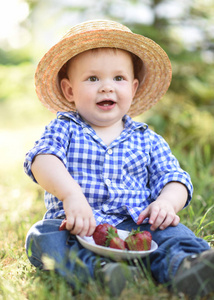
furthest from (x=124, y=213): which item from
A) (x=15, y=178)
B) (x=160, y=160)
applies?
(x=15, y=178)

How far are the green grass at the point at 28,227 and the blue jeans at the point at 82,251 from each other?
0.19ft

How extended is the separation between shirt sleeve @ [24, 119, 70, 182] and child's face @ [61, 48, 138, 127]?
0.16 m

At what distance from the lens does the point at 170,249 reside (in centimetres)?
160

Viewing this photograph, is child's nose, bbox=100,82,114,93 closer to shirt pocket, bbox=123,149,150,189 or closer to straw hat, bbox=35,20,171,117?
straw hat, bbox=35,20,171,117

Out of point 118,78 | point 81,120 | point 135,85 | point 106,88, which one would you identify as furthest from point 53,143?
point 135,85

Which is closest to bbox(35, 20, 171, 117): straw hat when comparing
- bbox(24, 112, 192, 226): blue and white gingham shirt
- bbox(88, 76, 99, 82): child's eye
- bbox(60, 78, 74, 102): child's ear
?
bbox(60, 78, 74, 102): child's ear

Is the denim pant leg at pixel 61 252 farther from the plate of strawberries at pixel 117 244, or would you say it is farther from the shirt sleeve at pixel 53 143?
the shirt sleeve at pixel 53 143

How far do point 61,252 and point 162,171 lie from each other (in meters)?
0.74

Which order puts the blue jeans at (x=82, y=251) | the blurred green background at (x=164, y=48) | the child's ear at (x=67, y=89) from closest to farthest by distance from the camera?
1. the blue jeans at (x=82, y=251)
2. the child's ear at (x=67, y=89)
3. the blurred green background at (x=164, y=48)

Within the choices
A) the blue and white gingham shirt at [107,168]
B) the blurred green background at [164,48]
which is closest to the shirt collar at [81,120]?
the blue and white gingham shirt at [107,168]

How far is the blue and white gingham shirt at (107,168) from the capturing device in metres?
1.89

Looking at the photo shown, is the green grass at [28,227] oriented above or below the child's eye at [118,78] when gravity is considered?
below

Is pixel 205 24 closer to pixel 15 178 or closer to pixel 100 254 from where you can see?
pixel 15 178

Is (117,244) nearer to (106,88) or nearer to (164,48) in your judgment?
(106,88)
